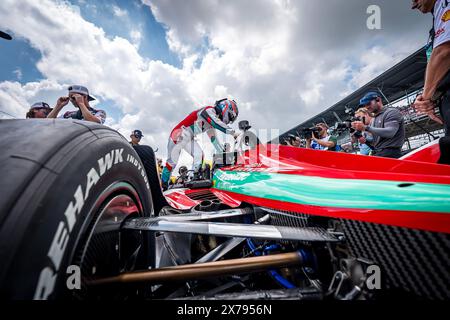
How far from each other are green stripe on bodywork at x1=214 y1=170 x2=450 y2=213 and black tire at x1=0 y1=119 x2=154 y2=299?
0.70 meters

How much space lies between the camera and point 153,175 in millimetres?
1523

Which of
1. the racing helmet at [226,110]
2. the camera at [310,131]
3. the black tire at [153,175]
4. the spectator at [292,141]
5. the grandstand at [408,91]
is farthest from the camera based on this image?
the grandstand at [408,91]

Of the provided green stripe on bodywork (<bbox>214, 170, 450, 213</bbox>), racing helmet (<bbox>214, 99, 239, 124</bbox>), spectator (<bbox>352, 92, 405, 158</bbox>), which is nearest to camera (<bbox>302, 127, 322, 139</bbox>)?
spectator (<bbox>352, 92, 405, 158</bbox>)

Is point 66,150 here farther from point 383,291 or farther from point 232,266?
point 383,291

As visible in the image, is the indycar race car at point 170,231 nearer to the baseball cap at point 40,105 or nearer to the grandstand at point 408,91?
the baseball cap at point 40,105

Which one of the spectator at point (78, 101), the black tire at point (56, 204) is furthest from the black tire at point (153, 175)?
the spectator at point (78, 101)

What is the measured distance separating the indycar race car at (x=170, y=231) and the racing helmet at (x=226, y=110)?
4095 millimetres

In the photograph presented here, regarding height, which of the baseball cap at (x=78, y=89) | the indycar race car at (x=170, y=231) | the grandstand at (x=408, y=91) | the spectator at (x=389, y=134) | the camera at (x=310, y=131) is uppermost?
the grandstand at (x=408, y=91)

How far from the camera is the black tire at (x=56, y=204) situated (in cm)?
42

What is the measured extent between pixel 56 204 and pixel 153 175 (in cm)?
104

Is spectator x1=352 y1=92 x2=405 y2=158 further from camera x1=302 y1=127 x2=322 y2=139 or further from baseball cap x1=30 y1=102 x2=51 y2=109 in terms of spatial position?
baseball cap x1=30 y1=102 x2=51 y2=109

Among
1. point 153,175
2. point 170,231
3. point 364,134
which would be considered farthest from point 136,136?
point 170,231

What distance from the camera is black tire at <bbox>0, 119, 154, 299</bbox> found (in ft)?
1.39

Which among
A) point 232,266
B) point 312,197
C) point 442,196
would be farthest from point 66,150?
point 442,196
